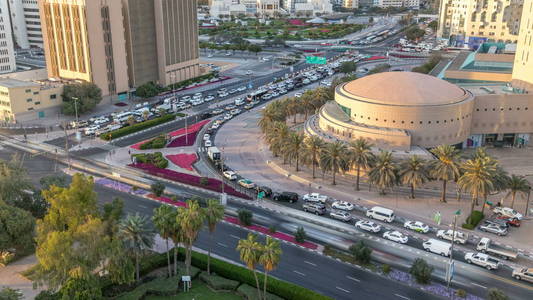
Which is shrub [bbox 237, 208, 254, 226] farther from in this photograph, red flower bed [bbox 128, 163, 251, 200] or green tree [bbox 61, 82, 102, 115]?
green tree [bbox 61, 82, 102, 115]

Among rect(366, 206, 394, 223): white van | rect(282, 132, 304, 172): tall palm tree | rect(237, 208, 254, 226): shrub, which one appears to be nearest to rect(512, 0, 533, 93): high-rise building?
rect(366, 206, 394, 223): white van

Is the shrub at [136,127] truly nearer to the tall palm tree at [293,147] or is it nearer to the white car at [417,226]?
the tall palm tree at [293,147]

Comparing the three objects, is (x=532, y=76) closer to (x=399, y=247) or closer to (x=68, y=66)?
(x=399, y=247)

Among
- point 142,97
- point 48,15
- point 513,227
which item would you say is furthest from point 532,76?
point 48,15

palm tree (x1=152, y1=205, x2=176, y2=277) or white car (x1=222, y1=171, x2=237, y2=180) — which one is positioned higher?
palm tree (x1=152, y1=205, x2=176, y2=277)

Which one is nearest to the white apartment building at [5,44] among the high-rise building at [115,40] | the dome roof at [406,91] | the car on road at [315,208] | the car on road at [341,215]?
the high-rise building at [115,40]

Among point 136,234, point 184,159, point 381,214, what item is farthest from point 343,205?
point 184,159
